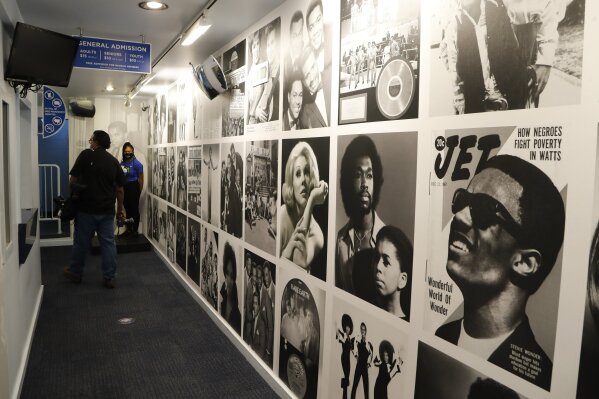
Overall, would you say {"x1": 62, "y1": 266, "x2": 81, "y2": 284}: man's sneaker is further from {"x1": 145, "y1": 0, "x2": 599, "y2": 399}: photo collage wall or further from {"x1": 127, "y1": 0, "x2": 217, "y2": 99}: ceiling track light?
{"x1": 145, "y1": 0, "x2": 599, "y2": 399}: photo collage wall

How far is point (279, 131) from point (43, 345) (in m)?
2.60

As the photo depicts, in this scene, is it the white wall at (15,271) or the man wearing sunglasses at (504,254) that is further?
the white wall at (15,271)

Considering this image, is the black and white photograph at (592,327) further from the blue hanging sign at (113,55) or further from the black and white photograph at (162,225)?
the black and white photograph at (162,225)

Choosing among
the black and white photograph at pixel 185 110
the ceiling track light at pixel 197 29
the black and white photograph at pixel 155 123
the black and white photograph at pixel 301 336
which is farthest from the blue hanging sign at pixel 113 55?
the black and white photograph at pixel 155 123

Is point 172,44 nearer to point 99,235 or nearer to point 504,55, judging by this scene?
point 99,235

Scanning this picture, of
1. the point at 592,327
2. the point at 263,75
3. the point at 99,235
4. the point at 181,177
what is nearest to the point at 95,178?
the point at 99,235

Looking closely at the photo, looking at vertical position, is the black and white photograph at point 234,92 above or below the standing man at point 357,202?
above

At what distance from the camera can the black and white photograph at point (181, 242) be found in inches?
217

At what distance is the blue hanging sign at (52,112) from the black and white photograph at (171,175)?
231 cm

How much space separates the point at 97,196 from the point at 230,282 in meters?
2.03

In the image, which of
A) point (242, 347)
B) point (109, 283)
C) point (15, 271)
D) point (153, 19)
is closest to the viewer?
point (15, 271)

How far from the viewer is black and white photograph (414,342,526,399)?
154 cm

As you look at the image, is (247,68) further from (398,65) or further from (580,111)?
(580,111)

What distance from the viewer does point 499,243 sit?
59.3 inches
